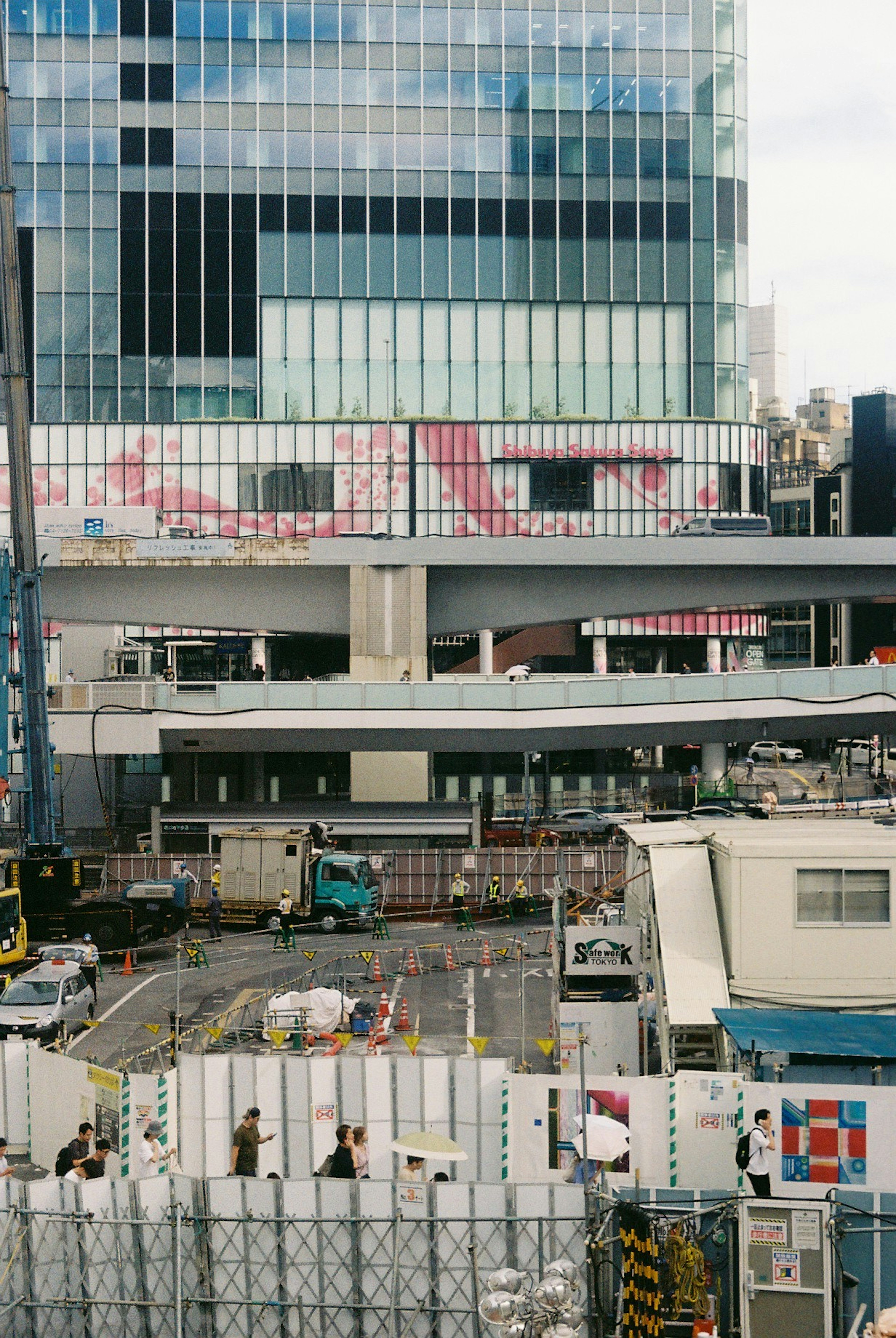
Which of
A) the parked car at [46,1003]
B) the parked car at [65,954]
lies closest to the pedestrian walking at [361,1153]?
the parked car at [46,1003]

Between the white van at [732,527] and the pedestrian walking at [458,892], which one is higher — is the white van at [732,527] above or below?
above

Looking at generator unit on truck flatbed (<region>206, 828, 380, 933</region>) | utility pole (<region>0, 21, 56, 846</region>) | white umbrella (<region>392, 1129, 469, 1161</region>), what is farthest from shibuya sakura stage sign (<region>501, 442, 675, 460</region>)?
white umbrella (<region>392, 1129, 469, 1161</region>)

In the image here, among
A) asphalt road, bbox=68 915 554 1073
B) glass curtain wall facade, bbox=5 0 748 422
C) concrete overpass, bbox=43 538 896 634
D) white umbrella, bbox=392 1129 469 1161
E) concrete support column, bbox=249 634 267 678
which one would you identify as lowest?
asphalt road, bbox=68 915 554 1073

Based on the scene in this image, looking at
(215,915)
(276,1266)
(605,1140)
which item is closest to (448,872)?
(215,915)

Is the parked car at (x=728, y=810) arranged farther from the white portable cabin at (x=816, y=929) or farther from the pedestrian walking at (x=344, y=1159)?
the pedestrian walking at (x=344, y=1159)

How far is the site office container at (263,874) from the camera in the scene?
41.7 meters

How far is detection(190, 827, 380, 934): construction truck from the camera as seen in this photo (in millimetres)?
41781

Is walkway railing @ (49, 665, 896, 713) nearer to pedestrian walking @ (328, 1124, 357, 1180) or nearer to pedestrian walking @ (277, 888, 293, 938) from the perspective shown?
pedestrian walking @ (277, 888, 293, 938)

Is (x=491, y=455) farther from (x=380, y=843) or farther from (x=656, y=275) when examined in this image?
(x=380, y=843)

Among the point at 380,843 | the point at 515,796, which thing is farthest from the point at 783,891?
the point at 515,796

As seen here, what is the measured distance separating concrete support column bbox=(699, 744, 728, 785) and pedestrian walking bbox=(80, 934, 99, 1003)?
33.5 metres

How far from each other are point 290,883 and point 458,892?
5307 mm

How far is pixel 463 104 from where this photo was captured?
97.9 m

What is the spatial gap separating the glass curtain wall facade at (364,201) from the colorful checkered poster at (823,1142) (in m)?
84.0
